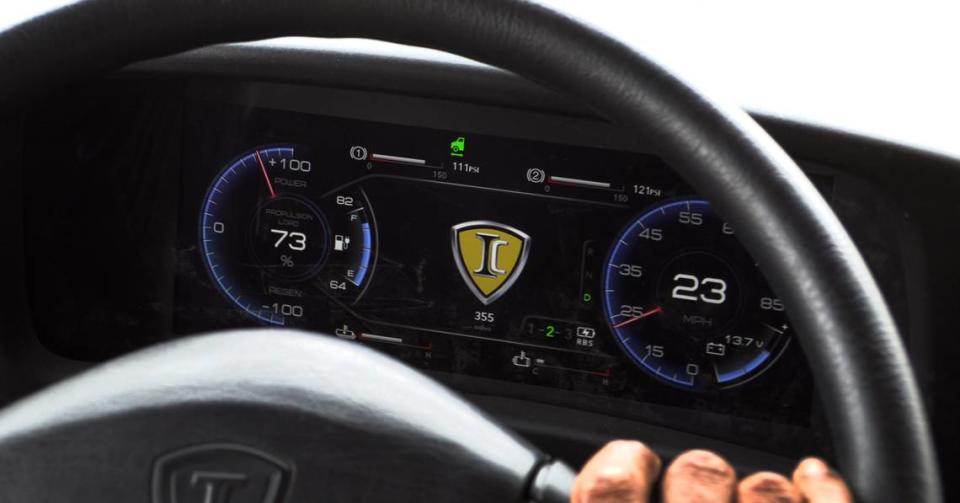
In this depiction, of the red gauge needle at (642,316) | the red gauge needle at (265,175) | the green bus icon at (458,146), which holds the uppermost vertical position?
the green bus icon at (458,146)

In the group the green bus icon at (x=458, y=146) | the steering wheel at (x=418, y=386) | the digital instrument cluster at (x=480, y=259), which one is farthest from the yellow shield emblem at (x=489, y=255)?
the steering wheel at (x=418, y=386)

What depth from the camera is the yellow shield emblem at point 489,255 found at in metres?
1.99

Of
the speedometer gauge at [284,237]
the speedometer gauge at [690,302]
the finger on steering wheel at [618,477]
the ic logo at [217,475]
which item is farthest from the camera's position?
the speedometer gauge at [284,237]

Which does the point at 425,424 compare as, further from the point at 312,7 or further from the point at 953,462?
the point at 953,462

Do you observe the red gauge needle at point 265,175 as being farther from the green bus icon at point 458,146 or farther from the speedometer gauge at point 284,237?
the green bus icon at point 458,146

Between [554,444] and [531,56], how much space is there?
104cm

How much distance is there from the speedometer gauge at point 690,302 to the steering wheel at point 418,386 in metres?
0.86

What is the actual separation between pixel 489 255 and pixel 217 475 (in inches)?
40.4

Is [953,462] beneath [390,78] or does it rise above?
beneath

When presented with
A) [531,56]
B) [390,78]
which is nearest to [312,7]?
[531,56]

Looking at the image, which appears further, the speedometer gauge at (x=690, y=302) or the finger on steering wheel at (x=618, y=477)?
the speedometer gauge at (x=690, y=302)

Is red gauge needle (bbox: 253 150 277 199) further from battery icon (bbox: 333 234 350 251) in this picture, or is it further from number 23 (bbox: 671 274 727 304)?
number 23 (bbox: 671 274 727 304)

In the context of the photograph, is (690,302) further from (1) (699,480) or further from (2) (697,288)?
(1) (699,480)

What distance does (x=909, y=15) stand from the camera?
2.07m
